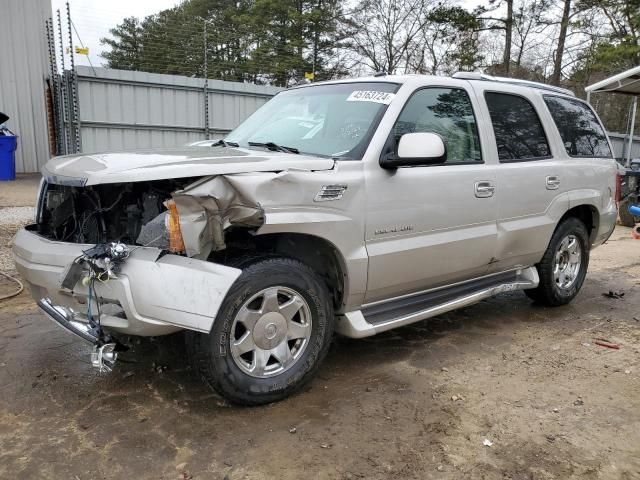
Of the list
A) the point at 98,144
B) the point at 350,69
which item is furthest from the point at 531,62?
the point at 98,144

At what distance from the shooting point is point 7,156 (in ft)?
40.8

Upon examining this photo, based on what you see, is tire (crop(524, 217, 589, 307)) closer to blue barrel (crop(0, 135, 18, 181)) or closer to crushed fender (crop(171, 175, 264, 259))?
crushed fender (crop(171, 175, 264, 259))

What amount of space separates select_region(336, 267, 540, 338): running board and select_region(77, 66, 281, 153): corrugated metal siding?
8.21 m

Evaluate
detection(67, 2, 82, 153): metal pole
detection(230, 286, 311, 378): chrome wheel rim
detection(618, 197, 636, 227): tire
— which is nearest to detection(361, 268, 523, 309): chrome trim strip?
detection(230, 286, 311, 378): chrome wheel rim

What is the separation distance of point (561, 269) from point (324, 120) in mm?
2849

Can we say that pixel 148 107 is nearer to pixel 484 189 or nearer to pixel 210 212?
pixel 484 189

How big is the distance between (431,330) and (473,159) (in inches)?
55.8

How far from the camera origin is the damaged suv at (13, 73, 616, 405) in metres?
2.63

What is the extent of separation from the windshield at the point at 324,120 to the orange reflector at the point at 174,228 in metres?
1.09

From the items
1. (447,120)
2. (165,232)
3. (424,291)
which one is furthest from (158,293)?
(447,120)

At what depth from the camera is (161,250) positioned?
2637mm

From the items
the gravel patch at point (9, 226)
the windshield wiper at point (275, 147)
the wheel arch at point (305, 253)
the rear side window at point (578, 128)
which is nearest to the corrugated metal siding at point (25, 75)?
the gravel patch at point (9, 226)

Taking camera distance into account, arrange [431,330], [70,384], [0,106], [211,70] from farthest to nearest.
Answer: [211,70] < [0,106] < [431,330] < [70,384]

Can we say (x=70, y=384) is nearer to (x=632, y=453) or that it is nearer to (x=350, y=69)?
(x=632, y=453)
